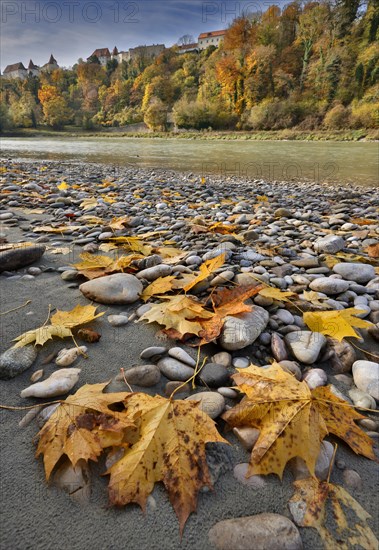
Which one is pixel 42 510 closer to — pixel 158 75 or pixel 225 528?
pixel 225 528

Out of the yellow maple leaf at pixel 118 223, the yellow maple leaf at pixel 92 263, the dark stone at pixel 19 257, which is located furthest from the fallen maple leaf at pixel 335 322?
the yellow maple leaf at pixel 118 223

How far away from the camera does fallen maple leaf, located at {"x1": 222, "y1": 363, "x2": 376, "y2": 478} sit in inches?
30.9

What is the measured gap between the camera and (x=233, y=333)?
125 cm

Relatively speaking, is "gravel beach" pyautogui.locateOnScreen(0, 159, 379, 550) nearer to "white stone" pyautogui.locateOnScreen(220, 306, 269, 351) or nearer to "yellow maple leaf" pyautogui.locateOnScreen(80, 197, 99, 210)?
"white stone" pyautogui.locateOnScreen(220, 306, 269, 351)

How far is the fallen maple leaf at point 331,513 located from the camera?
2.16 feet

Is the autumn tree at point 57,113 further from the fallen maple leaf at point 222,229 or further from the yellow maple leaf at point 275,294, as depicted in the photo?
the yellow maple leaf at point 275,294

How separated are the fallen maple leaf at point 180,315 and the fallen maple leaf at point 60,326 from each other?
252mm

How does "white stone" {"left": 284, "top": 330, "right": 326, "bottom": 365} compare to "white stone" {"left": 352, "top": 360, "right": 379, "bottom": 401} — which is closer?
"white stone" {"left": 352, "top": 360, "right": 379, "bottom": 401}

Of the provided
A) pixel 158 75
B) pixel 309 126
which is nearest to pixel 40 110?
pixel 158 75

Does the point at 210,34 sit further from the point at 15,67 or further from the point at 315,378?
Answer: the point at 315,378

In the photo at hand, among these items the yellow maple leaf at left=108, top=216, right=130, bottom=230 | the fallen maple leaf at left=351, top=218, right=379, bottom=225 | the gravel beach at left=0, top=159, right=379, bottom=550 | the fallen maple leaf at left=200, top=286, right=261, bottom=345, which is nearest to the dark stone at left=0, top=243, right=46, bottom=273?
the gravel beach at left=0, top=159, right=379, bottom=550

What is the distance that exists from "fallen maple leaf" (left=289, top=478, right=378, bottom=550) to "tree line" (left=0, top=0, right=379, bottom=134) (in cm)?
3442

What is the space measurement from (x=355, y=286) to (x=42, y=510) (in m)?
1.69

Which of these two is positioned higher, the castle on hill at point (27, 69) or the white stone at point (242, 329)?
the castle on hill at point (27, 69)
